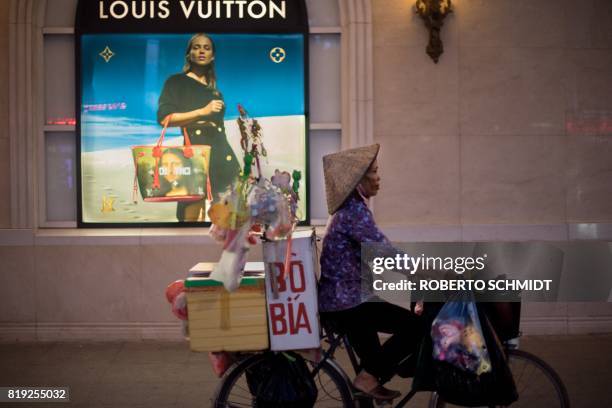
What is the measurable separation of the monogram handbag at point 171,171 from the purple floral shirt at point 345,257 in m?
3.69

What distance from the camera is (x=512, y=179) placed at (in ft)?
26.5

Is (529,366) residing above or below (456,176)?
below

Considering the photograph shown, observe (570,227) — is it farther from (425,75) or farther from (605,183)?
(425,75)

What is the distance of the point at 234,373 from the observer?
455 centimetres

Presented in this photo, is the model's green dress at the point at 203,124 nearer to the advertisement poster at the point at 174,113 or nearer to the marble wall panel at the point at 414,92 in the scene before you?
the advertisement poster at the point at 174,113

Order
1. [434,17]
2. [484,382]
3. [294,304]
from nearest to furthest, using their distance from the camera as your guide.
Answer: [484,382] < [294,304] < [434,17]

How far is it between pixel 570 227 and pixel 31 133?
5.30 m

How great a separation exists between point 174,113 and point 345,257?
401 centimetres

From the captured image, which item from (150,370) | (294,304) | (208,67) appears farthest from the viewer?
(208,67)

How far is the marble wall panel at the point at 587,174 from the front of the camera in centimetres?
810

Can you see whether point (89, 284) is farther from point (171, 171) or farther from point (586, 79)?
point (586, 79)

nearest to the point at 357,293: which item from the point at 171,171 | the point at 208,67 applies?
the point at 171,171

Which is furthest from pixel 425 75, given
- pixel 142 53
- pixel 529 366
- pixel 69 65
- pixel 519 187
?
pixel 529 366

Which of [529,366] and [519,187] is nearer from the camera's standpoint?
[529,366]
